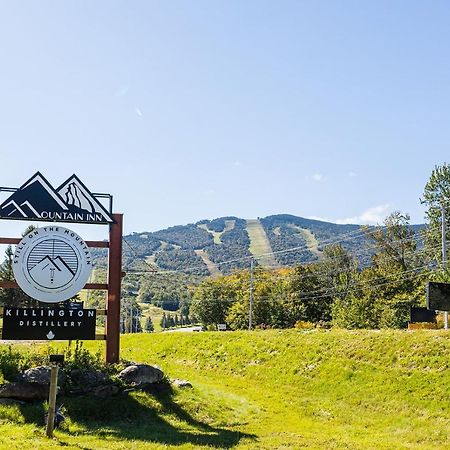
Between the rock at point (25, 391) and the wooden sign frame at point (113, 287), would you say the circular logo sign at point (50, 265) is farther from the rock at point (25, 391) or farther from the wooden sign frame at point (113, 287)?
the rock at point (25, 391)

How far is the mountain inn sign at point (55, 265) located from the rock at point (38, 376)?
3.02ft

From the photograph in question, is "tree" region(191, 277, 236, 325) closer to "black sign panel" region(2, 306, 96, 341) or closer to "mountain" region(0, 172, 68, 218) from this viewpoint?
"mountain" region(0, 172, 68, 218)

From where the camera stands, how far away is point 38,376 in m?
15.4

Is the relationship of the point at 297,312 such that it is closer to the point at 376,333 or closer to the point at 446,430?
the point at 376,333

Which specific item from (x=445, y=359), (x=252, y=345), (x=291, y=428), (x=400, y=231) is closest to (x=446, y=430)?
(x=291, y=428)

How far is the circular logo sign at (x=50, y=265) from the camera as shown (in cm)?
1616

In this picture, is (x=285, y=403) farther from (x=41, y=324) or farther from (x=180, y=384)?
(x=41, y=324)

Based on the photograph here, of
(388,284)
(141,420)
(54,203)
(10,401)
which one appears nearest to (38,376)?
(10,401)

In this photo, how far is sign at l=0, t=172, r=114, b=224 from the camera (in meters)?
17.7

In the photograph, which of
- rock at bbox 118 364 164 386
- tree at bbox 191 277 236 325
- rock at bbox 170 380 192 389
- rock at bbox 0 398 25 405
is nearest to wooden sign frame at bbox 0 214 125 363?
rock at bbox 118 364 164 386

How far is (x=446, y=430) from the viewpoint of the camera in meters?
15.8

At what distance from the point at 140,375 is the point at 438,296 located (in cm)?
1301

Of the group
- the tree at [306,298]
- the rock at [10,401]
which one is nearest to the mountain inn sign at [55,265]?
the rock at [10,401]

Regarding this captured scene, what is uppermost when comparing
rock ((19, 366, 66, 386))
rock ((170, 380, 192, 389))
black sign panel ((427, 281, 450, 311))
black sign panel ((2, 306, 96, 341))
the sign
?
the sign
